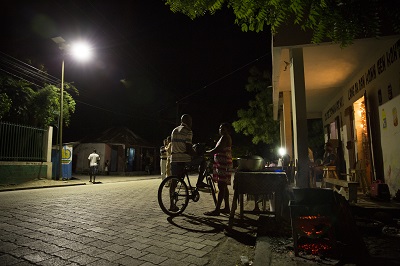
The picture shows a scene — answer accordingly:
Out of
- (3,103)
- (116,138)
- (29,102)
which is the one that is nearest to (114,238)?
(3,103)

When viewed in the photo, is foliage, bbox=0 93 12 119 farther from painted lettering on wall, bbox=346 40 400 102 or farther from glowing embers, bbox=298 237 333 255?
painted lettering on wall, bbox=346 40 400 102

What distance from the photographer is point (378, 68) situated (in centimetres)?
782

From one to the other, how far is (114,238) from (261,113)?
21.7 metres

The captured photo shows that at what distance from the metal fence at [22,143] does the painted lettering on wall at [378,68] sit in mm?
15675

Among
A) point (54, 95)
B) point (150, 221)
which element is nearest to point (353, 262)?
point (150, 221)

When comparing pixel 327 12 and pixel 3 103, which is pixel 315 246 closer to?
pixel 327 12

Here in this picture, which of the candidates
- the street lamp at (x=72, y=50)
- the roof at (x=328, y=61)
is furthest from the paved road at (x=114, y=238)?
the street lamp at (x=72, y=50)

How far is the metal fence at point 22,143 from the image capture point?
43.8 ft

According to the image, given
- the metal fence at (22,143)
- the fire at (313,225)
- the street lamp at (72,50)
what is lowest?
the fire at (313,225)

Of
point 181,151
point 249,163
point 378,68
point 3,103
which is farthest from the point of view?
point 3,103

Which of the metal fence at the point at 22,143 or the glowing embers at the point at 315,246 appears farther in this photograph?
the metal fence at the point at 22,143

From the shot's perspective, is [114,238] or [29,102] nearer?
[114,238]

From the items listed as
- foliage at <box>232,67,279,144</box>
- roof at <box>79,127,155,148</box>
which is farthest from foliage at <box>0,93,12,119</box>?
foliage at <box>232,67,279,144</box>

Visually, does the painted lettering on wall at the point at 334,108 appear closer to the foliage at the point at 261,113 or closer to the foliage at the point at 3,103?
the foliage at the point at 261,113
